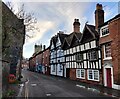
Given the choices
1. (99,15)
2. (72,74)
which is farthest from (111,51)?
(72,74)

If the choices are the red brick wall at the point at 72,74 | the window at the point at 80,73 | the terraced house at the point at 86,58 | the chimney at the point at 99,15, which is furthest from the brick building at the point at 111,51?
the red brick wall at the point at 72,74

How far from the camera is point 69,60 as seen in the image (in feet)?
111

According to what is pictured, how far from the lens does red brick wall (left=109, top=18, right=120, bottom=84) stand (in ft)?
63.1

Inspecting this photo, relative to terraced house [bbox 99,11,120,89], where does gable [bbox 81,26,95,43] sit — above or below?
above

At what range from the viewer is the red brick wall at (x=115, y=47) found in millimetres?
19234

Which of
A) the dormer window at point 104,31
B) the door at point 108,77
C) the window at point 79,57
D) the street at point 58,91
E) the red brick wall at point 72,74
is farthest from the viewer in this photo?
the red brick wall at point 72,74

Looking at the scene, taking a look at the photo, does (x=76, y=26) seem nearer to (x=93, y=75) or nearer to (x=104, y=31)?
(x=104, y=31)

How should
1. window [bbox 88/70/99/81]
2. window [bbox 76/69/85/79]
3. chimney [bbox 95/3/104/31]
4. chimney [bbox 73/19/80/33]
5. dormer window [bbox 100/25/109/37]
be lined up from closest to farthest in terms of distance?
dormer window [bbox 100/25/109/37], window [bbox 88/70/99/81], chimney [bbox 95/3/104/31], window [bbox 76/69/85/79], chimney [bbox 73/19/80/33]

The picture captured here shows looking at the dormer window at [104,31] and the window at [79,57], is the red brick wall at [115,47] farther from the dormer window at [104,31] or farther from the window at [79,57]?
the window at [79,57]

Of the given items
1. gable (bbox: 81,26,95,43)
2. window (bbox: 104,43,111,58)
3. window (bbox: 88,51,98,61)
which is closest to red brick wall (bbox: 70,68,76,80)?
gable (bbox: 81,26,95,43)

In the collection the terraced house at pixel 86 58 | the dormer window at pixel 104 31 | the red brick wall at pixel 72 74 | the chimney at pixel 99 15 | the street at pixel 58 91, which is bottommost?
the street at pixel 58 91

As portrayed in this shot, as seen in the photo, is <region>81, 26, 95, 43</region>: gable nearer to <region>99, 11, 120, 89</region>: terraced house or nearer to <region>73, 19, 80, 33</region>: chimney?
<region>99, 11, 120, 89</region>: terraced house

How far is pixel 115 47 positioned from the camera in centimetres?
1991

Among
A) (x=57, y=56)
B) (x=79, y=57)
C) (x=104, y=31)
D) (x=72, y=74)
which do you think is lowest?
(x=72, y=74)
